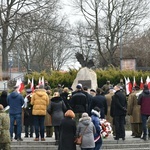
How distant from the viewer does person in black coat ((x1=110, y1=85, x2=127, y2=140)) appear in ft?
58.1

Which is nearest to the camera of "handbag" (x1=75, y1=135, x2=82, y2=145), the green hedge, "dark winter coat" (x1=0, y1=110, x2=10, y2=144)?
"handbag" (x1=75, y1=135, x2=82, y2=145)

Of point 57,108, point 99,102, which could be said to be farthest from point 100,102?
point 57,108

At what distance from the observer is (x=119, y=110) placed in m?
17.7

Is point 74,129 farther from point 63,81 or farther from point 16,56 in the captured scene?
point 16,56

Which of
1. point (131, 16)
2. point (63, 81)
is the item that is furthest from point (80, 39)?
point (63, 81)

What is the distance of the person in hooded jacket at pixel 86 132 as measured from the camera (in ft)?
46.8

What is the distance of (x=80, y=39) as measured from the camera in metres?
76.7

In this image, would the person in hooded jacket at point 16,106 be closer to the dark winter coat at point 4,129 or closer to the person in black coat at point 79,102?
the person in black coat at point 79,102

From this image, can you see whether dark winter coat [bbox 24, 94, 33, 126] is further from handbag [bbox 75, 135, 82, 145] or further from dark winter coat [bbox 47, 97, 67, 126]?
handbag [bbox 75, 135, 82, 145]

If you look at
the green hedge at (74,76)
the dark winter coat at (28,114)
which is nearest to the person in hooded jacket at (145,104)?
the dark winter coat at (28,114)

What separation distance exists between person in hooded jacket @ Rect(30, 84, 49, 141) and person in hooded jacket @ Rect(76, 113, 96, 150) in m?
3.48

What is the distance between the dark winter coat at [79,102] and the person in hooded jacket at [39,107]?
901mm

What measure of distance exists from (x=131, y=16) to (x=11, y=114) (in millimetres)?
40899

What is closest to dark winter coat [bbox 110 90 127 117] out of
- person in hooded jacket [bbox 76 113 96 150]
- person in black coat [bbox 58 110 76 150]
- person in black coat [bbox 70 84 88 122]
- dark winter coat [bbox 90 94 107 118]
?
dark winter coat [bbox 90 94 107 118]
